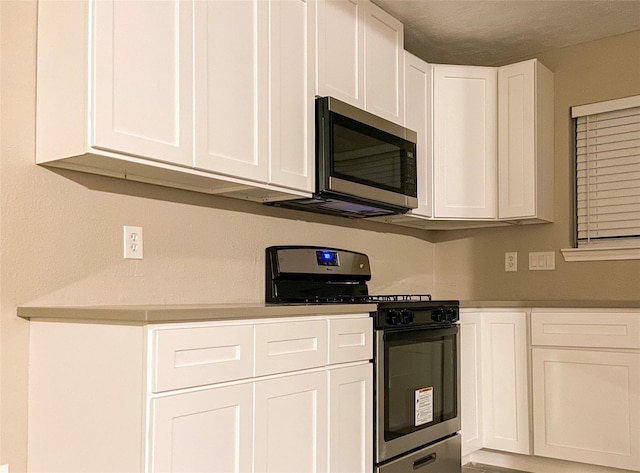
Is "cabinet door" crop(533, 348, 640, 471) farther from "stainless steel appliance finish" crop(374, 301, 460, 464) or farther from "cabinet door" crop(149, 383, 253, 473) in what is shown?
"cabinet door" crop(149, 383, 253, 473)

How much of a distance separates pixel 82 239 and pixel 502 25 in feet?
8.08

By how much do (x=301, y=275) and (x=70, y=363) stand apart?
4.22 ft

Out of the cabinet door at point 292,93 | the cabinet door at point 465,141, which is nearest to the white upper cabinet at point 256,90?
the cabinet door at point 292,93

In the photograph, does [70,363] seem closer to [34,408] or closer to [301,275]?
[34,408]

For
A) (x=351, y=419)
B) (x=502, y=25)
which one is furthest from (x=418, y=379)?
(x=502, y=25)

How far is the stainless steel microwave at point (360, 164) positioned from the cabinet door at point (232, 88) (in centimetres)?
34

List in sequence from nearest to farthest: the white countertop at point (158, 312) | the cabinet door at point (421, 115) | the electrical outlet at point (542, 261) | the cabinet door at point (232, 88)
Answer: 1. the white countertop at point (158, 312)
2. the cabinet door at point (232, 88)
3. the cabinet door at point (421, 115)
4. the electrical outlet at point (542, 261)

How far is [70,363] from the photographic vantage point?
6.31ft

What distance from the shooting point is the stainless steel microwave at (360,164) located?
9.03 feet

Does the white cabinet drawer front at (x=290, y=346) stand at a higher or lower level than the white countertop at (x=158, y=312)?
lower

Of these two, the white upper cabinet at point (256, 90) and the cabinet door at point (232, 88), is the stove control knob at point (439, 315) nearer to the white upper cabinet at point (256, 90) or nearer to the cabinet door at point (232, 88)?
the white upper cabinet at point (256, 90)

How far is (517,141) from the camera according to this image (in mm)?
3637

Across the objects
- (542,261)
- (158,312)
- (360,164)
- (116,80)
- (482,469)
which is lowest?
(482,469)

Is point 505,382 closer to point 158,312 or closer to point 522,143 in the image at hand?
point 522,143
